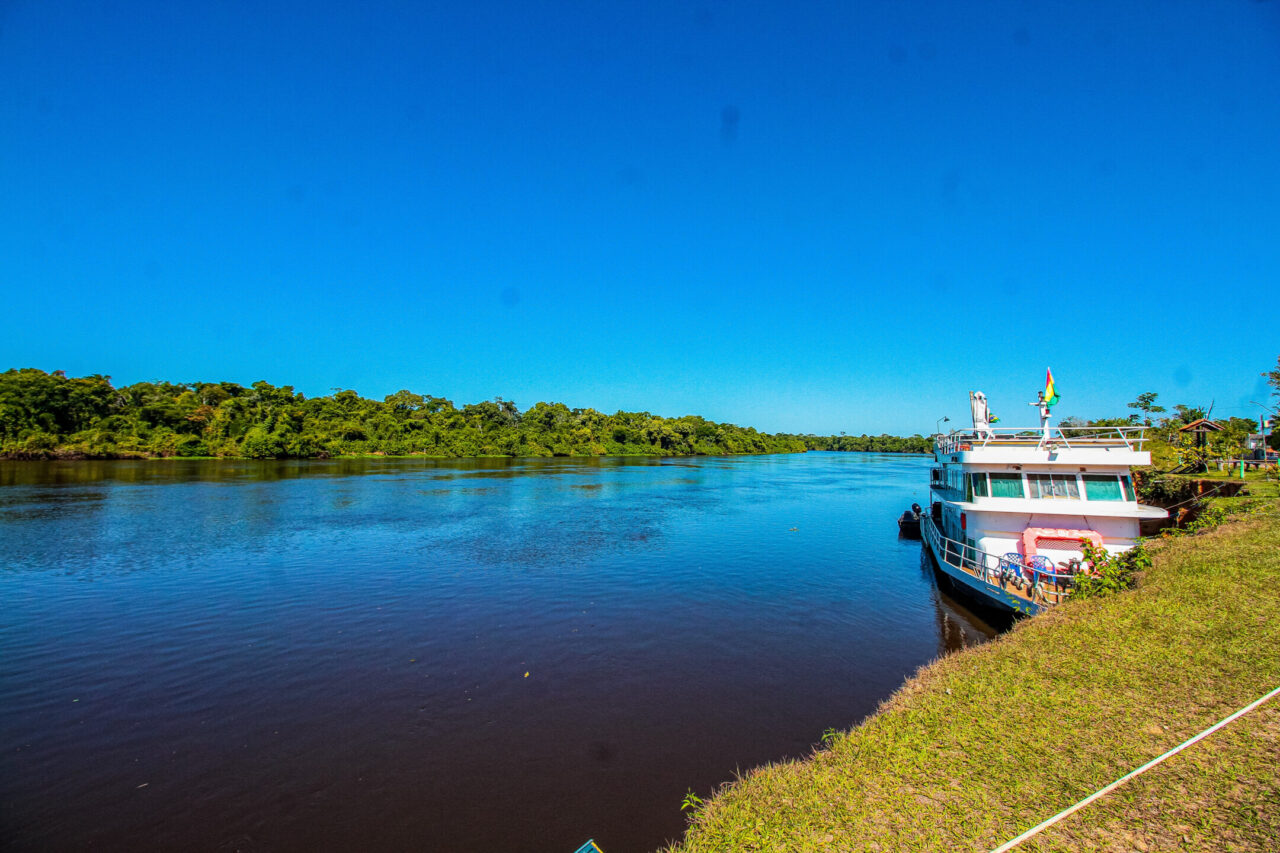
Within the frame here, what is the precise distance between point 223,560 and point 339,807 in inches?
726

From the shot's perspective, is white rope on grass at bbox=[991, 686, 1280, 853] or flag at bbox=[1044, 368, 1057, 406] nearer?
white rope on grass at bbox=[991, 686, 1280, 853]

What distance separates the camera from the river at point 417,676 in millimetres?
7352

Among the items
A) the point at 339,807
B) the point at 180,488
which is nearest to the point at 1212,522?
the point at 339,807

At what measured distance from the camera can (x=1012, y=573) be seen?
1483 centimetres

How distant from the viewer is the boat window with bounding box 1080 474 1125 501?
48.4 feet

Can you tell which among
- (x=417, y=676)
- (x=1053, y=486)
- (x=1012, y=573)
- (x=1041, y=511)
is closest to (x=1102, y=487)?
(x=1053, y=486)

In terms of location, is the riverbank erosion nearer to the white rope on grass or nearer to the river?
the white rope on grass

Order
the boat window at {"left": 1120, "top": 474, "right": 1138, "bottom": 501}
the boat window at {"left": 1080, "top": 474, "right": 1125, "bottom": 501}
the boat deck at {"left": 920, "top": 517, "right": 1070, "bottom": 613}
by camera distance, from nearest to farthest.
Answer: the boat deck at {"left": 920, "top": 517, "right": 1070, "bottom": 613} → the boat window at {"left": 1120, "top": 474, "right": 1138, "bottom": 501} → the boat window at {"left": 1080, "top": 474, "right": 1125, "bottom": 501}

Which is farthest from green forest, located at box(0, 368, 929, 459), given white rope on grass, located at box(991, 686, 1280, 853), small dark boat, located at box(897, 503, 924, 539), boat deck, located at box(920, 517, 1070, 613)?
white rope on grass, located at box(991, 686, 1280, 853)

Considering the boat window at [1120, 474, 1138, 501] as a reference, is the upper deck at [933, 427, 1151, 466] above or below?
above

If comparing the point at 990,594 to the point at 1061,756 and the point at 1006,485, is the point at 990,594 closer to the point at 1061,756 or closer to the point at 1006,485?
the point at 1006,485

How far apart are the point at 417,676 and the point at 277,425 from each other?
349ft

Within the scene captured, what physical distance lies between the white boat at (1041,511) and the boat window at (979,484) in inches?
1.1

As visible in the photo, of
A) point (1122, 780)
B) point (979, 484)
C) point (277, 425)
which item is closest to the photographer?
point (1122, 780)
